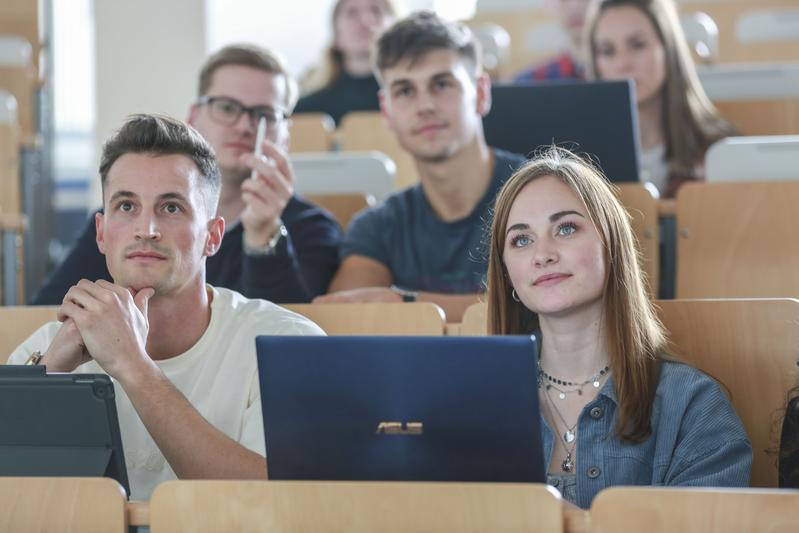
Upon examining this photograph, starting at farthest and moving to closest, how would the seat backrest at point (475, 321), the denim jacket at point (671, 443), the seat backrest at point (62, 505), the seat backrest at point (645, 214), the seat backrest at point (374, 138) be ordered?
the seat backrest at point (374, 138), the seat backrest at point (645, 214), the seat backrest at point (475, 321), the denim jacket at point (671, 443), the seat backrest at point (62, 505)

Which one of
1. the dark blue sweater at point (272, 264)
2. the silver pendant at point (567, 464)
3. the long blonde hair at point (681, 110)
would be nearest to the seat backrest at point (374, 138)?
the long blonde hair at point (681, 110)

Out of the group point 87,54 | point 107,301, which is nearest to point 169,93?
point 87,54

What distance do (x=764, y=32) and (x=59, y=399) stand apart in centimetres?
382

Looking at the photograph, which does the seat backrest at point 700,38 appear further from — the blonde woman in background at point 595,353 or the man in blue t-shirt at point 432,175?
the blonde woman in background at point 595,353

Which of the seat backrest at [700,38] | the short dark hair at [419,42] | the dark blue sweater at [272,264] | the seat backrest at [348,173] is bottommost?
the dark blue sweater at [272,264]

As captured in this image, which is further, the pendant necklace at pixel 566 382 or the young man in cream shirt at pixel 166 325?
the pendant necklace at pixel 566 382

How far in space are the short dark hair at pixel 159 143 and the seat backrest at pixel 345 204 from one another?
1217mm

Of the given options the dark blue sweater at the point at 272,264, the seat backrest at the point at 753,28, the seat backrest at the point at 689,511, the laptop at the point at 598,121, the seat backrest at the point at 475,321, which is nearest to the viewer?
the seat backrest at the point at 689,511

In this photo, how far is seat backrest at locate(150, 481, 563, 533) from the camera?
1357 millimetres

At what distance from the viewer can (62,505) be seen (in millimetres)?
1461

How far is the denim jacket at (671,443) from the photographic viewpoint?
69.3 inches

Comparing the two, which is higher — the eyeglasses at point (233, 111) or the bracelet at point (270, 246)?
the eyeglasses at point (233, 111)

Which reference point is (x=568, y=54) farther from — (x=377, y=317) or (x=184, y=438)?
(x=184, y=438)

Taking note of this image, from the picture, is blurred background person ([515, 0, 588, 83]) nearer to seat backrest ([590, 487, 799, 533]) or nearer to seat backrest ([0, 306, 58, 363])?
seat backrest ([0, 306, 58, 363])
